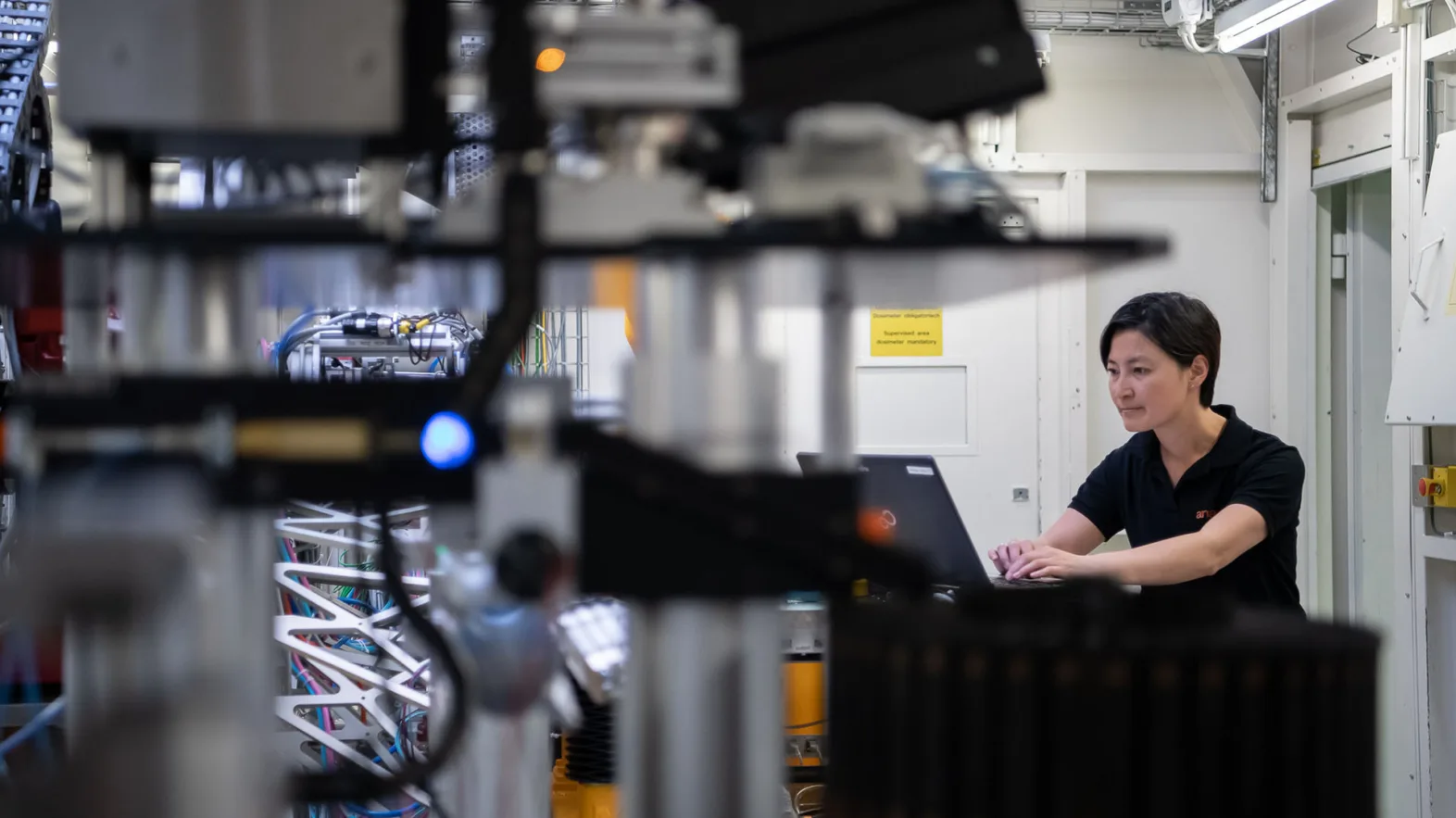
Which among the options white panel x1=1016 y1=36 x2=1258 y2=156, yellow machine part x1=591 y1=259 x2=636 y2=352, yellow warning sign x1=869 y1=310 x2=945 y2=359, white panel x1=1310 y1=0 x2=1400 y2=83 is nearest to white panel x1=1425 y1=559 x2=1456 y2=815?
white panel x1=1310 y1=0 x2=1400 y2=83

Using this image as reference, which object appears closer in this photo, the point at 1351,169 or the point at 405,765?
the point at 405,765

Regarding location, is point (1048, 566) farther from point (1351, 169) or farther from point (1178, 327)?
point (1351, 169)

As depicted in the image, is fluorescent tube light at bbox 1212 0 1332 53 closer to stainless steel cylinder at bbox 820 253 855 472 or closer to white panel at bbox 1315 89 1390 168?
white panel at bbox 1315 89 1390 168

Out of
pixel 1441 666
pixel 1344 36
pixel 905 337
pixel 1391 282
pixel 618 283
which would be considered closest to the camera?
pixel 618 283

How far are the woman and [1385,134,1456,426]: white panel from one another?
0.77m

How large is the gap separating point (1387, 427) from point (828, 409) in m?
3.85

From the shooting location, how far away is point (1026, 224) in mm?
702

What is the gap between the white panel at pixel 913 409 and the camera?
4164 mm

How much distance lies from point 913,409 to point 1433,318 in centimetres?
170

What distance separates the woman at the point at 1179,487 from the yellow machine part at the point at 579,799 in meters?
0.93

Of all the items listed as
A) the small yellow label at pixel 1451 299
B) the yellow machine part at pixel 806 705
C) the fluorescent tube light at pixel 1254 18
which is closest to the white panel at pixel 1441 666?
the small yellow label at pixel 1451 299

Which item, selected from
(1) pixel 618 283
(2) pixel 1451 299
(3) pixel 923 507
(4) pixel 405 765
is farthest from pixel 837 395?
(2) pixel 1451 299

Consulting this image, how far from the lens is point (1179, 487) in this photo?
7.41 feet

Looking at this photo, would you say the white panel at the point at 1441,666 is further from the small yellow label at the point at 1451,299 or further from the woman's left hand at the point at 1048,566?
the woman's left hand at the point at 1048,566
